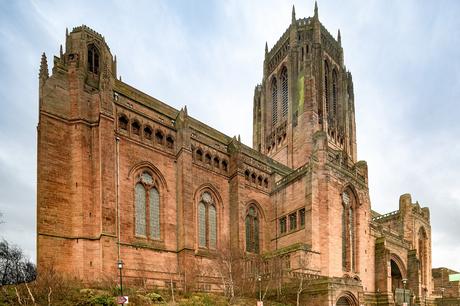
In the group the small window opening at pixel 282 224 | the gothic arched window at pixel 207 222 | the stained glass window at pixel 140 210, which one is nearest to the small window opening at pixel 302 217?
the small window opening at pixel 282 224

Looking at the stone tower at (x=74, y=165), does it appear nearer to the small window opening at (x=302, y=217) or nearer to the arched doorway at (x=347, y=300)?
the arched doorway at (x=347, y=300)

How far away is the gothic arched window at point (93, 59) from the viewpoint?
33.1 meters

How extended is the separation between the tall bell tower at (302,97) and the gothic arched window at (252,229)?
1617 cm

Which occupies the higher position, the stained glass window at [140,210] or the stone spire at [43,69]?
the stone spire at [43,69]

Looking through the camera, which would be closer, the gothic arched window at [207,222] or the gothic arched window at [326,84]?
the gothic arched window at [207,222]

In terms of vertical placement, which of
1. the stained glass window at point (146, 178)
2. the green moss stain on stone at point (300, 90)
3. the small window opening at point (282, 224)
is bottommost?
the small window opening at point (282, 224)

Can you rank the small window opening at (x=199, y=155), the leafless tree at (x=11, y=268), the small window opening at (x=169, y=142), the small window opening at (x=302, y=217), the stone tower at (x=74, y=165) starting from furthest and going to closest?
the leafless tree at (x=11, y=268)
the small window opening at (x=302, y=217)
the small window opening at (x=199, y=155)
the small window opening at (x=169, y=142)
the stone tower at (x=74, y=165)

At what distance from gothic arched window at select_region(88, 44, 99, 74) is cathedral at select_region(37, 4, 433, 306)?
9cm

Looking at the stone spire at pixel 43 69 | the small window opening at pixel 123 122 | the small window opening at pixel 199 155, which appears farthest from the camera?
the small window opening at pixel 199 155

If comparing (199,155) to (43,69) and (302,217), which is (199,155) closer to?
(302,217)

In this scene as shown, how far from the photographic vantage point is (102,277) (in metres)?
25.4

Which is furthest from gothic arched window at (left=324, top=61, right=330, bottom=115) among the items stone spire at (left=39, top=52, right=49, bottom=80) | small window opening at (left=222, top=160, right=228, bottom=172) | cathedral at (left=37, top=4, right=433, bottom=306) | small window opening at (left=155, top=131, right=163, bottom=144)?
stone spire at (left=39, top=52, right=49, bottom=80)

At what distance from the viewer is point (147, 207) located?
31688mm

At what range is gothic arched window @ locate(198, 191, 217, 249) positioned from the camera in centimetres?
3565
